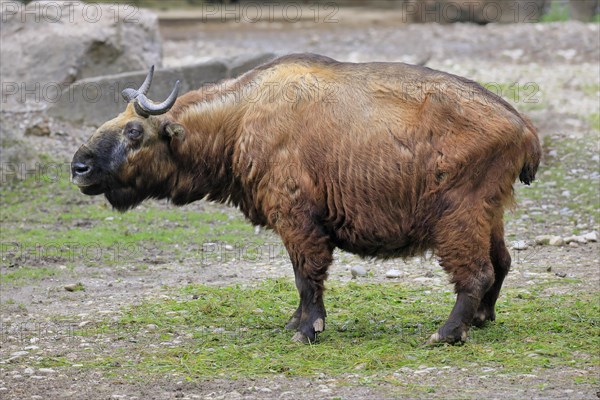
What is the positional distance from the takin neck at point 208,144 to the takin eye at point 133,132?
258 millimetres

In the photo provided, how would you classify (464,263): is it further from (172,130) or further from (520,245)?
(520,245)

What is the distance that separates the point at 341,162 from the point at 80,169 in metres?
1.94

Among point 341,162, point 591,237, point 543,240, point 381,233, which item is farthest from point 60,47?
point 381,233

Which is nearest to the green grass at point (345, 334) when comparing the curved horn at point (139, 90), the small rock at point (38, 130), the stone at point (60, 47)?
the curved horn at point (139, 90)

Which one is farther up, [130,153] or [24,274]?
[130,153]

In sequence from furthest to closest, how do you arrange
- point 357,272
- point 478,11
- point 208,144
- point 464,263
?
1. point 478,11
2. point 357,272
3. point 208,144
4. point 464,263

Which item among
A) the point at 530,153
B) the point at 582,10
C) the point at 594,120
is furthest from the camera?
the point at 582,10

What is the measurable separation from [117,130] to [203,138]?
64 centimetres

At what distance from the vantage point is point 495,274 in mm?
7926

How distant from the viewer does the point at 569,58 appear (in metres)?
18.5

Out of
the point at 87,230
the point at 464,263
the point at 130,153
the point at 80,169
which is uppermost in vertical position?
the point at 130,153

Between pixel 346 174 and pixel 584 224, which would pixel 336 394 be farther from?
pixel 584 224

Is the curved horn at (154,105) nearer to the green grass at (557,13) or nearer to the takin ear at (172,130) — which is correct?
the takin ear at (172,130)

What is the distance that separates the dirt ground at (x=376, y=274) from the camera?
656 centimetres
